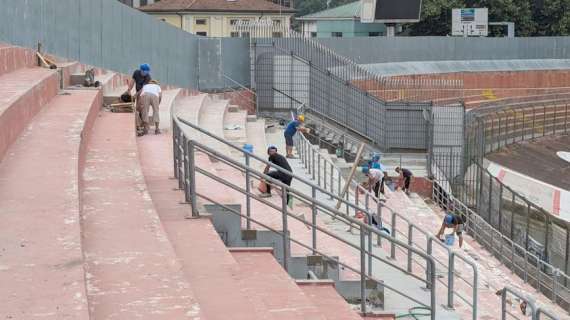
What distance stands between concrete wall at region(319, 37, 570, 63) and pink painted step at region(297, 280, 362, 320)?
82.8ft

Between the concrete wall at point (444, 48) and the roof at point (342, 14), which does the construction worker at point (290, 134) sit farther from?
the roof at point (342, 14)

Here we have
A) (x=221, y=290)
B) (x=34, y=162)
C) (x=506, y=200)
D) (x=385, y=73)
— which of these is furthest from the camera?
(x=385, y=73)

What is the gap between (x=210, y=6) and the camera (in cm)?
7294

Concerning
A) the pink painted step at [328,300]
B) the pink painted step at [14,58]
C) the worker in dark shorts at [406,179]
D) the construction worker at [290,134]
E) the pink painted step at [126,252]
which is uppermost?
the pink painted step at [14,58]

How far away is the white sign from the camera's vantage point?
→ 53438mm

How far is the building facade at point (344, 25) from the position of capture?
219 feet

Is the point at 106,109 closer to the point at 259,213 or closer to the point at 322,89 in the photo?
the point at 259,213

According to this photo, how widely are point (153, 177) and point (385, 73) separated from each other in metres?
26.8

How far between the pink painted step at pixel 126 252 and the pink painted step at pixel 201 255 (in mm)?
314

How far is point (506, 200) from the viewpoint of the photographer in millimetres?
23219

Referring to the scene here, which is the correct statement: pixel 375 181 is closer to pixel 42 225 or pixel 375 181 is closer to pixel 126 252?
pixel 126 252

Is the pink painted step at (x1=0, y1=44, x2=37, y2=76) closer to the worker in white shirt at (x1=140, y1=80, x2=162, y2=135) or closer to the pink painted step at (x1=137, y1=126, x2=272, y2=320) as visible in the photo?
the worker in white shirt at (x1=140, y1=80, x2=162, y2=135)

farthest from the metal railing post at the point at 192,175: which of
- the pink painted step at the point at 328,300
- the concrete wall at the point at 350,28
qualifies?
the concrete wall at the point at 350,28

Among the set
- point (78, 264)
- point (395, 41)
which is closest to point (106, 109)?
point (78, 264)
